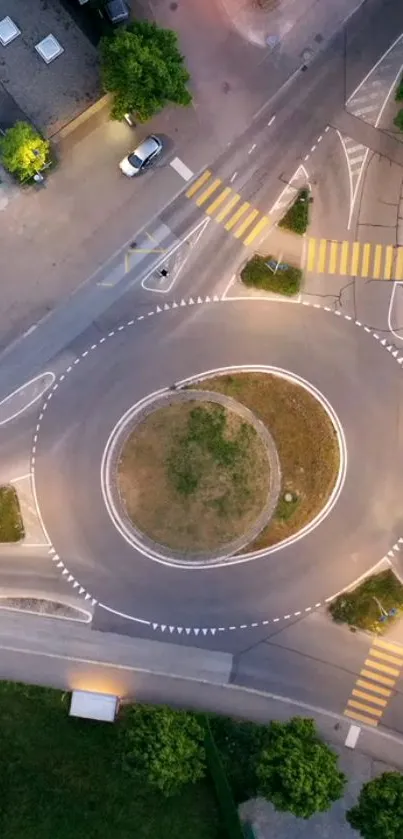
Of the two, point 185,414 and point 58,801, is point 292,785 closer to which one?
point 58,801

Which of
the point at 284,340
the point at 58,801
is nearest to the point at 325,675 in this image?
the point at 58,801

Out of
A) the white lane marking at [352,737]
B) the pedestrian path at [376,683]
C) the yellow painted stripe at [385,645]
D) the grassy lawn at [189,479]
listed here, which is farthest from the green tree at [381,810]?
the grassy lawn at [189,479]

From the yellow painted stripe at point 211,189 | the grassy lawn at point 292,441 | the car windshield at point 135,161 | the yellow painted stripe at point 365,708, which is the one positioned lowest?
the yellow painted stripe at point 365,708

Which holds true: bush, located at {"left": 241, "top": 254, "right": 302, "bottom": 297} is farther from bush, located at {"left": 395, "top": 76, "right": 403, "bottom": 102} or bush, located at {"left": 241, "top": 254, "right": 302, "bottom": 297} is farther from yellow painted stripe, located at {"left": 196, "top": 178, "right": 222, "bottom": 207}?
bush, located at {"left": 395, "top": 76, "right": 403, "bottom": 102}

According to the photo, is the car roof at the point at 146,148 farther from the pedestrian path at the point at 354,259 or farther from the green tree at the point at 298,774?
the green tree at the point at 298,774

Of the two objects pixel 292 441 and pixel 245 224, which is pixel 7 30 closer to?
pixel 245 224

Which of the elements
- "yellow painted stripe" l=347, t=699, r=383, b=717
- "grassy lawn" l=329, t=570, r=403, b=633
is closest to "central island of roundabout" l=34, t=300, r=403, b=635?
"grassy lawn" l=329, t=570, r=403, b=633

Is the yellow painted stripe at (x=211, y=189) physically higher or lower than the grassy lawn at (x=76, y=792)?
higher

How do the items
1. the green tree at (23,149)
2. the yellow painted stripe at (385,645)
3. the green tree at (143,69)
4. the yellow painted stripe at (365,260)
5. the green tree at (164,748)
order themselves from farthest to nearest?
the yellow painted stripe at (365,260) < the yellow painted stripe at (385,645) < the green tree at (23,149) < the green tree at (143,69) < the green tree at (164,748)
